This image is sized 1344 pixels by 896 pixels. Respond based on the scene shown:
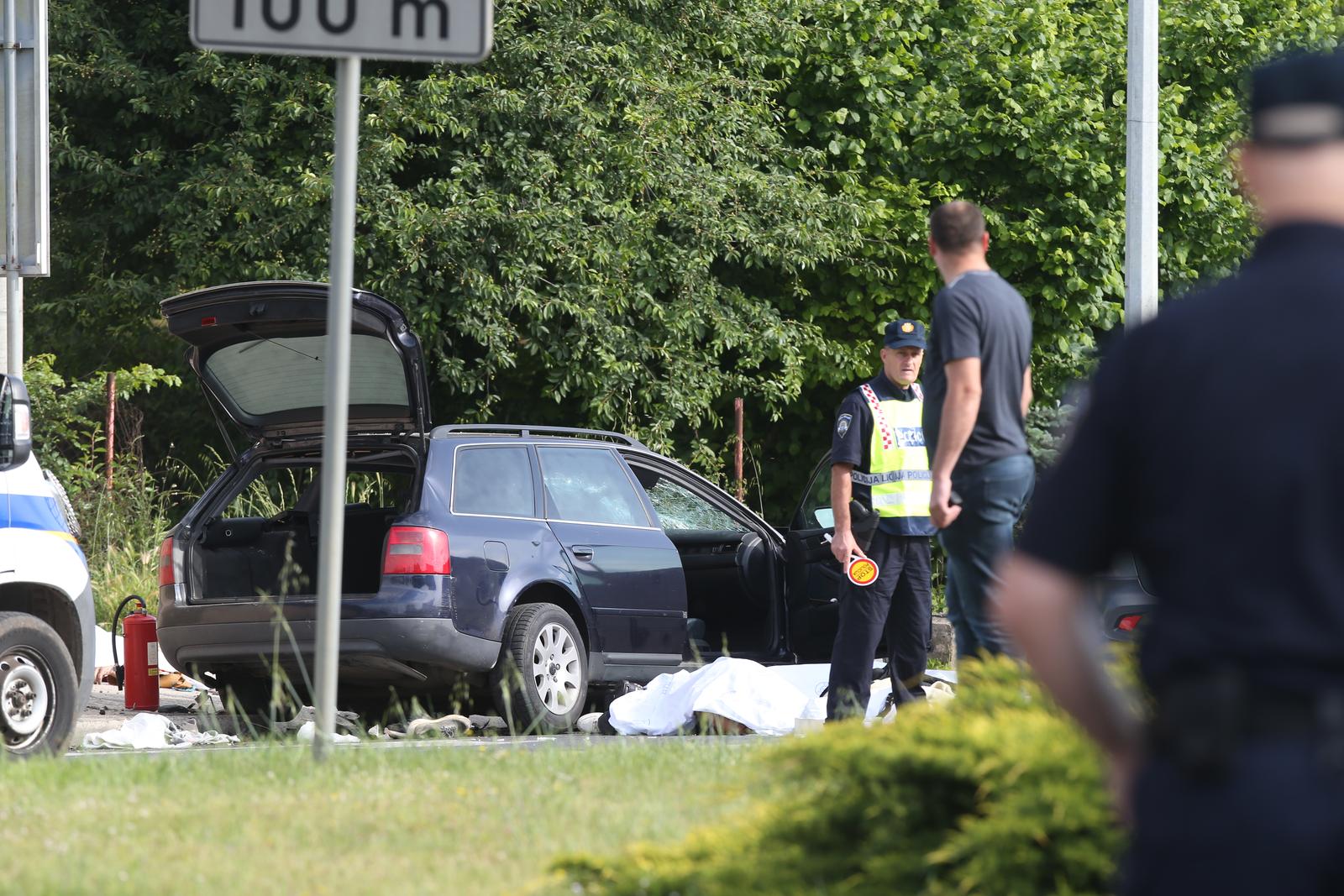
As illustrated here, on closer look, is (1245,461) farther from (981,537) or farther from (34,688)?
(34,688)

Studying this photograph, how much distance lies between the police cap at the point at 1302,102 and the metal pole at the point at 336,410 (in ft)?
13.2

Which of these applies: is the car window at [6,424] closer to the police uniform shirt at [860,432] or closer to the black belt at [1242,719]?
the police uniform shirt at [860,432]

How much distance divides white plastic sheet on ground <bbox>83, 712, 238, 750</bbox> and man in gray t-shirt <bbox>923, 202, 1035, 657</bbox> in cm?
395

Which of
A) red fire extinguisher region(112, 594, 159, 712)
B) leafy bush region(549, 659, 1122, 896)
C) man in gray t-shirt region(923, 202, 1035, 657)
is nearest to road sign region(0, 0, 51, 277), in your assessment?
red fire extinguisher region(112, 594, 159, 712)

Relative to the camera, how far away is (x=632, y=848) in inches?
142

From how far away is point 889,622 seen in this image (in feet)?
24.8

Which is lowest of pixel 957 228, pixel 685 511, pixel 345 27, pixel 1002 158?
pixel 685 511

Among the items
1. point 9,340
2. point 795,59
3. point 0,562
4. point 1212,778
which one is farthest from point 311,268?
point 1212,778

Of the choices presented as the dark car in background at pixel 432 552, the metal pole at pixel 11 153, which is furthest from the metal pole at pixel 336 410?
the metal pole at pixel 11 153

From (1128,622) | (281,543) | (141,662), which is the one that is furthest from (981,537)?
(141,662)

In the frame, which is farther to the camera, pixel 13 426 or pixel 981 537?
pixel 13 426

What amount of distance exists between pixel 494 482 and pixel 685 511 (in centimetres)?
186

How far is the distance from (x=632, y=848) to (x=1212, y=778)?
1.94 meters

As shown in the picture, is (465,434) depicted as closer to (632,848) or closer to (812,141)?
(632,848)
